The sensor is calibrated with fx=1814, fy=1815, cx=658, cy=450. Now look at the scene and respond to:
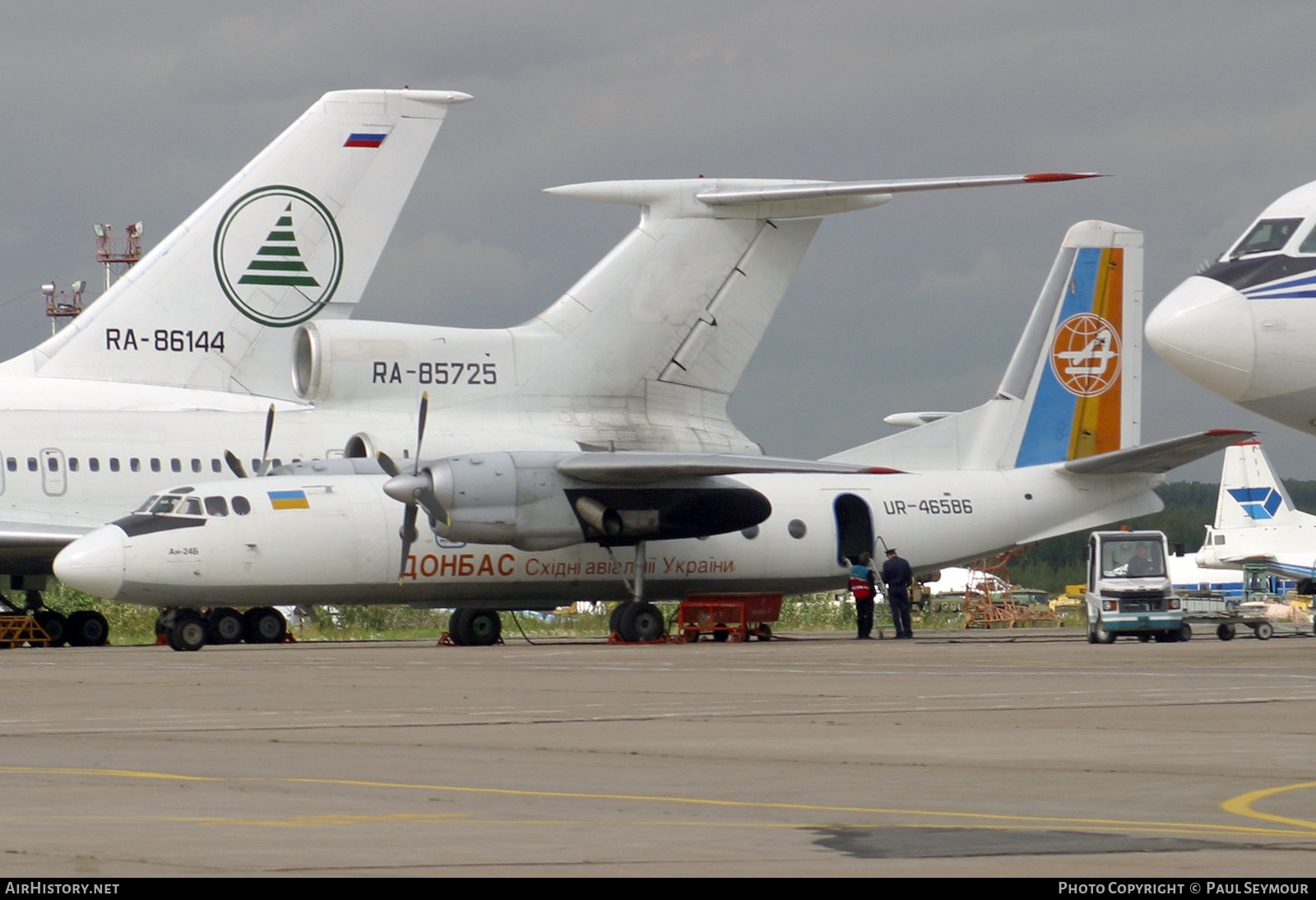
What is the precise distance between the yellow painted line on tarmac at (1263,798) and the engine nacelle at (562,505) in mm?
19594

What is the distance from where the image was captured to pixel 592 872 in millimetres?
6059

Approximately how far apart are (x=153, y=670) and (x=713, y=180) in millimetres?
16511

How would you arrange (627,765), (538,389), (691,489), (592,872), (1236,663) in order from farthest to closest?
(538,389) → (691,489) → (1236,663) → (627,765) → (592,872)

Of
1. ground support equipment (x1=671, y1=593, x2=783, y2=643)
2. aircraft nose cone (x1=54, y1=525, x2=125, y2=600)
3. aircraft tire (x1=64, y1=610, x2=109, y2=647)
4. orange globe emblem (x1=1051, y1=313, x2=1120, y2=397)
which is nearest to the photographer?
aircraft nose cone (x1=54, y1=525, x2=125, y2=600)

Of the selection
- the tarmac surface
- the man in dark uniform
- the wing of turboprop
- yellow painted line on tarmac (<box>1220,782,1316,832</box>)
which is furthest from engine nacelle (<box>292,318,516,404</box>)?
yellow painted line on tarmac (<box>1220,782,1316,832</box>)

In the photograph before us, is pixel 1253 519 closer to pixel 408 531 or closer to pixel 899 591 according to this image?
pixel 899 591

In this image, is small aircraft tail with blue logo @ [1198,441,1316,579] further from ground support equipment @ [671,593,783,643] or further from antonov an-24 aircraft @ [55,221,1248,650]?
ground support equipment @ [671,593,783,643]

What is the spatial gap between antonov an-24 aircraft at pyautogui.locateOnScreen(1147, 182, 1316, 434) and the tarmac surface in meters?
2.72

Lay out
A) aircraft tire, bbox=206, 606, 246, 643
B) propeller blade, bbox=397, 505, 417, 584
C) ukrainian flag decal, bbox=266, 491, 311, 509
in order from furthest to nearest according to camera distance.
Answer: aircraft tire, bbox=206, 606, 246, 643, propeller blade, bbox=397, 505, 417, 584, ukrainian flag decal, bbox=266, 491, 311, 509

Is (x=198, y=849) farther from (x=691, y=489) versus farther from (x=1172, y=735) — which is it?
(x=691, y=489)

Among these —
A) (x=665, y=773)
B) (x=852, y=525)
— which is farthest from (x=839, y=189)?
(x=665, y=773)

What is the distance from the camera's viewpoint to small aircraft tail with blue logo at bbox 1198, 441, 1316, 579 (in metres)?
54.6

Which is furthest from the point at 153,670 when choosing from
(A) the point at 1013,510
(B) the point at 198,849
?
(A) the point at 1013,510

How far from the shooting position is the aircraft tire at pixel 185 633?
27.2 m
